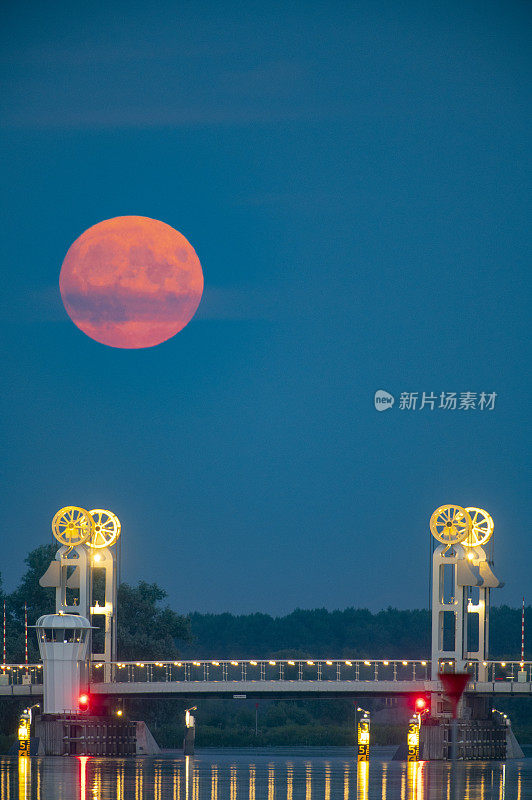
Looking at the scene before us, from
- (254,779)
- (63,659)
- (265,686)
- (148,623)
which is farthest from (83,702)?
(148,623)

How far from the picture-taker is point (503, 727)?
4156 inches

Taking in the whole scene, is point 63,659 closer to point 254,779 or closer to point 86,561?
point 86,561

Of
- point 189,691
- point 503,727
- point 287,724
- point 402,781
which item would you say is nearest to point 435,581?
point 503,727

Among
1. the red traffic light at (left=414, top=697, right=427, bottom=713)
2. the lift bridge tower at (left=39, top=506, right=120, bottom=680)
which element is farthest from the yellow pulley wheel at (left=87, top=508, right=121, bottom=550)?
the red traffic light at (left=414, top=697, right=427, bottom=713)

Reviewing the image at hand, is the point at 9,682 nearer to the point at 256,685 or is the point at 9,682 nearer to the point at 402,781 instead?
the point at 256,685

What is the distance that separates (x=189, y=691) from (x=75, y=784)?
142 feet

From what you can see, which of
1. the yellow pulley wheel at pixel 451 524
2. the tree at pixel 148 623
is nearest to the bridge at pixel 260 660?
the yellow pulley wheel at pixel 451 524

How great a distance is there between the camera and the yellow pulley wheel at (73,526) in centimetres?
10831

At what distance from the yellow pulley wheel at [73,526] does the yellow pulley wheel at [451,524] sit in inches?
965

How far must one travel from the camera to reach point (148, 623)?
15375cm

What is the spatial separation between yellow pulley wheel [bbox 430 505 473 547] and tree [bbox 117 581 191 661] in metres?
52.1

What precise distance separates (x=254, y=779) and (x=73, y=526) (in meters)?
40.3

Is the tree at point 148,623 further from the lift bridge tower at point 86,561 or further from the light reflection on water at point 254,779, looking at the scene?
the light reflection on water at point 254,779

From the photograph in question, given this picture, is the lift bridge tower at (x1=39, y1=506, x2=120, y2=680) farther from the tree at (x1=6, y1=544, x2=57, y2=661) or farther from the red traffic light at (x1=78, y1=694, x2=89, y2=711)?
the tree at (x1=6, y1=544, x2=57, y2=661)
